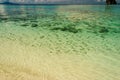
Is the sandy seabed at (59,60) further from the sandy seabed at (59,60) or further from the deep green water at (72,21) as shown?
the deep green water at (72,21)

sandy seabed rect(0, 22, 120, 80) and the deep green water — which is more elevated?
sandy seabed rect(0, 22, 120, 80)

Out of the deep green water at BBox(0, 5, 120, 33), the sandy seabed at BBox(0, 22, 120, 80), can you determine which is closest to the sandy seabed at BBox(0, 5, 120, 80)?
the sandy seabed at BBox(0, 22, 120, 80)

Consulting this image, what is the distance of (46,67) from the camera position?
820 cm

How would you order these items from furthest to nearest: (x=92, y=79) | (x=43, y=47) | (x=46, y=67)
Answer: (x=43, y=47) < (x=46, y=67) < (x=92, y=79)

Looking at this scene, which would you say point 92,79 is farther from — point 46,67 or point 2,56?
point 2,56

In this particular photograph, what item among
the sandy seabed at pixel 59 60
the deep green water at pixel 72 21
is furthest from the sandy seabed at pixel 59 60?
the deep green water at pixel 72 21

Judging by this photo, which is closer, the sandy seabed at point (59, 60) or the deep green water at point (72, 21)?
the sandy seabed at point (59, 60)

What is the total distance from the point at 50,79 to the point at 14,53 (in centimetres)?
380

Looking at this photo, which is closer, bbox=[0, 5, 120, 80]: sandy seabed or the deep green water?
bbox=[0, 5, 120, 80]: sandy seabed

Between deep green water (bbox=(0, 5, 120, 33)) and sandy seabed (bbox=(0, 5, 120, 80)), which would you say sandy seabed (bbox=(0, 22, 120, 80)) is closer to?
sandy seabed (bbox=(0, 5, 120, 80))

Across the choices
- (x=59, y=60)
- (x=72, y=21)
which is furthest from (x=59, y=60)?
(x=72, y=21)

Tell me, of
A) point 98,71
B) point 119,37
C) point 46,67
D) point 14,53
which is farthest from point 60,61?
point 119,37

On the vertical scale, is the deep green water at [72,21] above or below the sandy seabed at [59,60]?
below

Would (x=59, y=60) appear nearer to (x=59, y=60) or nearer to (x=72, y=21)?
(x=59, y=60)
